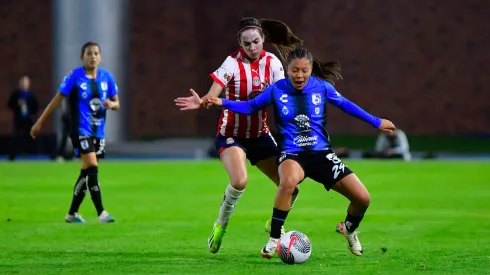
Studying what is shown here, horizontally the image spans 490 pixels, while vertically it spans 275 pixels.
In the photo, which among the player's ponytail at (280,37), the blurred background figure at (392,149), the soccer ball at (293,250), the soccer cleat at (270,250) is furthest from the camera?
the blurred background figure at (392,149)

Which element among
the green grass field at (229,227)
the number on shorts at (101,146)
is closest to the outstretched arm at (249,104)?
the green grass field at (229,227)

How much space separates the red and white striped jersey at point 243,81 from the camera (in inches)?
394

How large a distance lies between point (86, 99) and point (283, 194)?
4281mm

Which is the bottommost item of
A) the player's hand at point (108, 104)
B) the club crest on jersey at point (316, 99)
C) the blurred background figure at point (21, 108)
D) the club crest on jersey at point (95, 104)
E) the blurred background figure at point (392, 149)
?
the blurred background figure at point (392, 149)

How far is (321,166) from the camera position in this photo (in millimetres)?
9266

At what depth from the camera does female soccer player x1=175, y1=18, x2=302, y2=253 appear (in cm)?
994

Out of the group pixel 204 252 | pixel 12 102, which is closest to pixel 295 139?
pixel 204 252

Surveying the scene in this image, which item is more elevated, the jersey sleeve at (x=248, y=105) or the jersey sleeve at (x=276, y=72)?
the jersey sleeve at (x=276, y=72)

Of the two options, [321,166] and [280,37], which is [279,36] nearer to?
[280,37]

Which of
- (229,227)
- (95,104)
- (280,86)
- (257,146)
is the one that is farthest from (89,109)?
(280,86)

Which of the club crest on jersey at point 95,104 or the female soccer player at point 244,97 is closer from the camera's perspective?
the female soccer player at point 244,97

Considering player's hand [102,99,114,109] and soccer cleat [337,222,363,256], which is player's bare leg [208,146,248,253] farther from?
player's hand [102,99,114,109]

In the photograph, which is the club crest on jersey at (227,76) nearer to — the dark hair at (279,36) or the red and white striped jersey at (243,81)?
the red and white striped jersey at (243,81)

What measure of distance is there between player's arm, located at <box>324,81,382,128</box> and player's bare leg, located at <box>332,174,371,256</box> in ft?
1.63
